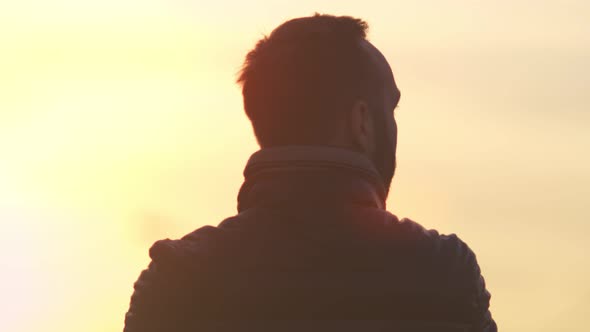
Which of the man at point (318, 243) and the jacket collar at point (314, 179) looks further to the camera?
the jacket collar at point (314, 179)

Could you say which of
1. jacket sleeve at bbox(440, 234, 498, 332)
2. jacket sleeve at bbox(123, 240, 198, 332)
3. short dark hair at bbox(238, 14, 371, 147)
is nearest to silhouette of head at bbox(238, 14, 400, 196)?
short dark hair at bbox(238, 14, 371, 147)

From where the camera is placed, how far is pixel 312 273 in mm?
5418

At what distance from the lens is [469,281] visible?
213 inches

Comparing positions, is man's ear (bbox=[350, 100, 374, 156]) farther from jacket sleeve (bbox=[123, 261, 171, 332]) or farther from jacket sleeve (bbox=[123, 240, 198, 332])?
jacket sleeve (bbox=[123, 261, 171, 332])

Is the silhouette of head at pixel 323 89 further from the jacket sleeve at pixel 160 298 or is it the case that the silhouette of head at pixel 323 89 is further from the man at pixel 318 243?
the jacket sleeve at pixel 160 298

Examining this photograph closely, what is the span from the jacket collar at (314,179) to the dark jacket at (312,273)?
0.10ft

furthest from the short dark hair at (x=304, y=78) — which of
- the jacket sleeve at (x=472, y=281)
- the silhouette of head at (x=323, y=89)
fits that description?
the jacket sleeve at (x=472, y=281)

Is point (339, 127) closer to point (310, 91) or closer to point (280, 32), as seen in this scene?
point (310, 91)

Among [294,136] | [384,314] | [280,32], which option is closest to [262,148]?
[294,136]

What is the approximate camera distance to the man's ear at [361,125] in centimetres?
576

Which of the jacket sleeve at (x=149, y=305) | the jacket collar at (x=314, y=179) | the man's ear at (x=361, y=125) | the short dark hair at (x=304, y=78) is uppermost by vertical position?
the short dark hair at (x=304, y=78)

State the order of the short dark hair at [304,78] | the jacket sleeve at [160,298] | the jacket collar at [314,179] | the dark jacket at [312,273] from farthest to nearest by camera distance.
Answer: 1. the short dark hair at [304,78]
2. the jacket collar at [314,179]
3. the jacket sleeve at [160,298]
4. the dark jacket at [312,273]

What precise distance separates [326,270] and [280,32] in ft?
4.65

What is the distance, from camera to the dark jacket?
535 centimetres
